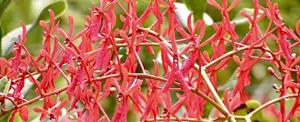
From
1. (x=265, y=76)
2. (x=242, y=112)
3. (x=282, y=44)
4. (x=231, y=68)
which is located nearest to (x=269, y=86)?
(x=265, y=76)

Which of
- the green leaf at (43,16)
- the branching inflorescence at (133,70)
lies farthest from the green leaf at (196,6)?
the branching inflorescence at (133,70)

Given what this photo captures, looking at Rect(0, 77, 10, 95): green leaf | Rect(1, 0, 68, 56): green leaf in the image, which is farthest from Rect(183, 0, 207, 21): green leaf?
Rect(0, 77, 10, 95): green leaf

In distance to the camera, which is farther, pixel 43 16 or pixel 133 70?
pixel 43 16

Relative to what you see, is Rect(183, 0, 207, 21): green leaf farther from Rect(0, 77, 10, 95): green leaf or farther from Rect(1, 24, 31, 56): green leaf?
Rect(0, 77, 10, 95): green leaf

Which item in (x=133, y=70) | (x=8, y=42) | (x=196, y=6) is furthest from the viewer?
(x=196, y=6)

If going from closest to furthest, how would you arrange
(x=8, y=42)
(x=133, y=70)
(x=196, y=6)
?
(x=133, y=70)
(x=8, y=42)
(x=196, y=6)

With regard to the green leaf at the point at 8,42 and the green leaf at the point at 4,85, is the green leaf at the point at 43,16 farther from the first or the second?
the green leaf at the point at 4,85

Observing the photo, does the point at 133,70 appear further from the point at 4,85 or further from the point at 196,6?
the point at 196,6

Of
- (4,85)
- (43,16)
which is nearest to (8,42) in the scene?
(43,16)

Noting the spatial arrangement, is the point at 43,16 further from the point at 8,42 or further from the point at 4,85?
the point at 4,85

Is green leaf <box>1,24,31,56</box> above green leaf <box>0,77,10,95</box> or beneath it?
above

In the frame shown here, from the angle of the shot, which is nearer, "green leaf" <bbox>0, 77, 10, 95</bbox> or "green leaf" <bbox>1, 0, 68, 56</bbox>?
"green leaf" <bbox>0, 77, 10, 95</bbox>
